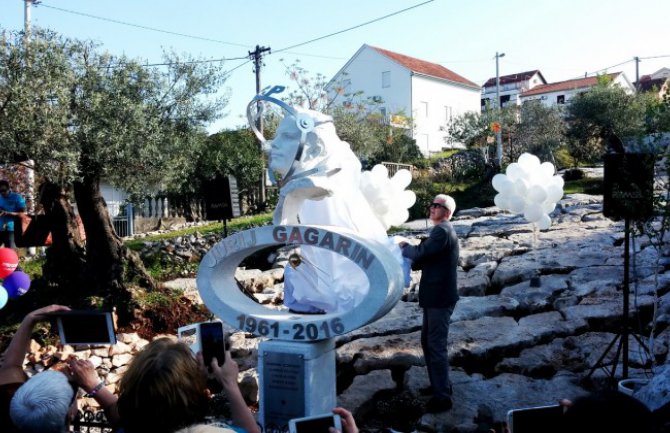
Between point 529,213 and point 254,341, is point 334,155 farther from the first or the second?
point 529,213

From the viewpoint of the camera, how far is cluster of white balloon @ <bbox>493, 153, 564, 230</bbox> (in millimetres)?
9000

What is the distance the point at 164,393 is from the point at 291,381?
7.23 feet

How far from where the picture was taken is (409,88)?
36.5 m

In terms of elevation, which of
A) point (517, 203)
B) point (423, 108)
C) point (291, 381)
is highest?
point (423, 108)

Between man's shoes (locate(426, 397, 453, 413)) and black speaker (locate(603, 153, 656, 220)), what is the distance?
2205 mm

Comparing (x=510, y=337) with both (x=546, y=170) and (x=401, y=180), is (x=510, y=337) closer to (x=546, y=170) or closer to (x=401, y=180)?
(x=401, y=180)

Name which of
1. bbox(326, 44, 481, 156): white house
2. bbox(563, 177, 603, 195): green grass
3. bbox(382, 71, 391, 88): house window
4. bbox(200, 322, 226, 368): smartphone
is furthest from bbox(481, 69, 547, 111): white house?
bbox(200, 322, 226, 368): smartphone

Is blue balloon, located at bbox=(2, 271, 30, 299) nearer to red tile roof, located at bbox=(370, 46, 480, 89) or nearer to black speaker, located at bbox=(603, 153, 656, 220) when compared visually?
black speaker, located at bbox=(603, 153, 656, 220)

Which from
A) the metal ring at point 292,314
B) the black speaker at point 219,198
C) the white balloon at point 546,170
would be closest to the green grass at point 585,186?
the white balloon at point 546,170

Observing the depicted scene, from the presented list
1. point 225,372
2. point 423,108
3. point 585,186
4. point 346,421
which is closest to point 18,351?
point 225,372

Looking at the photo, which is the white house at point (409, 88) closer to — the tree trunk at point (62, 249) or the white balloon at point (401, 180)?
the tree trunk at point (62, 249)

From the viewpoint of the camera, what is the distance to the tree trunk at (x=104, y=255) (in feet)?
27.0

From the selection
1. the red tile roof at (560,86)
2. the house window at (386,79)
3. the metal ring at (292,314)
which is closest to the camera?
the metal ring at (292,314)

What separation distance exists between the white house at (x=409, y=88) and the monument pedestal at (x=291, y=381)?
31126 millimetres
